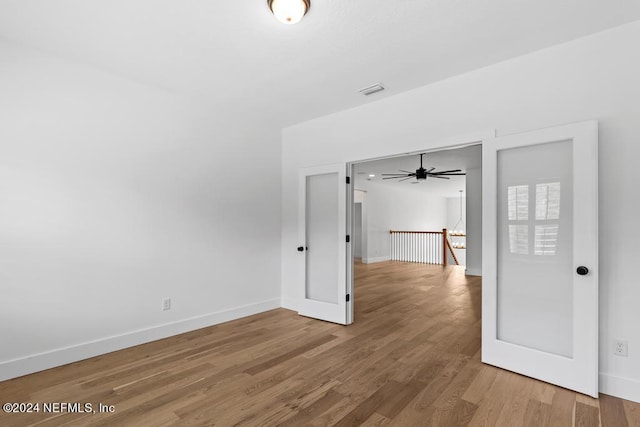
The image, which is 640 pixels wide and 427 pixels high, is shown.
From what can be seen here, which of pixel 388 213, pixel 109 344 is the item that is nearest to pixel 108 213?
pixel 109 344

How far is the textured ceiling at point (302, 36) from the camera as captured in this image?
222 centimetres

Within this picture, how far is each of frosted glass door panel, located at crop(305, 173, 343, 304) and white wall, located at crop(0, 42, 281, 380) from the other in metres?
0.86

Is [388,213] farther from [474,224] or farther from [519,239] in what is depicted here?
[519,239]

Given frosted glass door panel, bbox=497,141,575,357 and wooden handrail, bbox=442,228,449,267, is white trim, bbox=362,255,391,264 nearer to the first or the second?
wooden handrail, bbox=442,228,449,267

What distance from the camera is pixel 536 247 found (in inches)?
106

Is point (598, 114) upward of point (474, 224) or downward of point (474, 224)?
upward

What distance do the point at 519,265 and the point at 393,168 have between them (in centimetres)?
551

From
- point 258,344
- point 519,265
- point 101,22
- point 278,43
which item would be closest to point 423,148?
point 519,265

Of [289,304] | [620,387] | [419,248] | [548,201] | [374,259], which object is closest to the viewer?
[620,387]

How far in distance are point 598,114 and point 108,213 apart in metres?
4.49

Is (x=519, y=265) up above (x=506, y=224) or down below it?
below

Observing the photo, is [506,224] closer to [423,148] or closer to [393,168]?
[423,148]

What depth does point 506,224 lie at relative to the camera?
2861 mm

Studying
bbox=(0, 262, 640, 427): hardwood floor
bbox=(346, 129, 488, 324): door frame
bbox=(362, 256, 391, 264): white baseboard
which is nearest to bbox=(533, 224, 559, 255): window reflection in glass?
bbox=(346, 129, 488, 324): door frame
